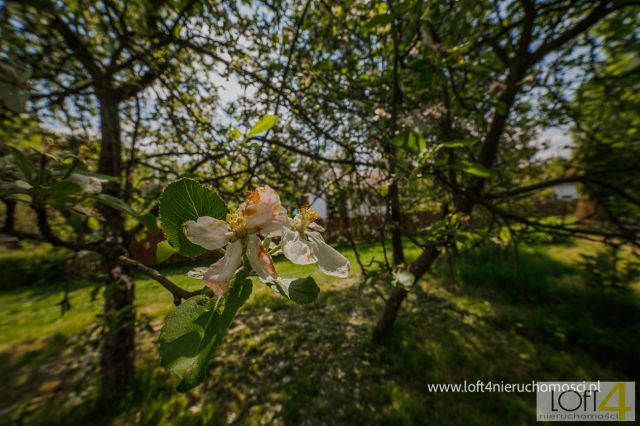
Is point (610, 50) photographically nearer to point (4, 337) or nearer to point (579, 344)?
point (579, 344)

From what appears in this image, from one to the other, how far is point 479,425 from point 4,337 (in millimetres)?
7322

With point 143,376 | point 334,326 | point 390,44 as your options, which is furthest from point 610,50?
point 143,376

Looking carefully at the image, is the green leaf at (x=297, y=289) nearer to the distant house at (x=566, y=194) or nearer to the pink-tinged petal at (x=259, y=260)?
the pink-tinged petal at (x=259, y=260)

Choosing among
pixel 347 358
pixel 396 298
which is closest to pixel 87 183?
pixel 396 298

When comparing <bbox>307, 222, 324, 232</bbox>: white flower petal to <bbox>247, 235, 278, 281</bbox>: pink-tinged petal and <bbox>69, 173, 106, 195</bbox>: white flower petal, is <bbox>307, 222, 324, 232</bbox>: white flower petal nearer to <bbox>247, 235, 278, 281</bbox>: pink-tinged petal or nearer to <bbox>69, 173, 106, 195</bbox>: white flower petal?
<bbox>247, 235, 278, 281</bbox>: pink-tinged petal

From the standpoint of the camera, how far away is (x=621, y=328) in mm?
4152

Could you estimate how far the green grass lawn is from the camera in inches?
116

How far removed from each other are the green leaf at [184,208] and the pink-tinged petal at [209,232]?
0.10ft

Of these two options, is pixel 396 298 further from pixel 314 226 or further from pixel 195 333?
pixel 195 333

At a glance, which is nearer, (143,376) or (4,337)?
(143,376)

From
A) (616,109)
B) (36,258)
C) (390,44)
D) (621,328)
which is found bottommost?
(621,328)

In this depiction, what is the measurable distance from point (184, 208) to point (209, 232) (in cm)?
7

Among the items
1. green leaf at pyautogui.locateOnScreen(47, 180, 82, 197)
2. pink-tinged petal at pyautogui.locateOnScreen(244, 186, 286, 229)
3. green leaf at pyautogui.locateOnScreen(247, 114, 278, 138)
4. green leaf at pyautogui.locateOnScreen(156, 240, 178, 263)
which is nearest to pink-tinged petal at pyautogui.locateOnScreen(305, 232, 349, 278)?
pink-tinged petal at pyautogui.locateOnScreen(244, 186, 286, 229)

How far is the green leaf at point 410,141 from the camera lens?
4.17 ft
